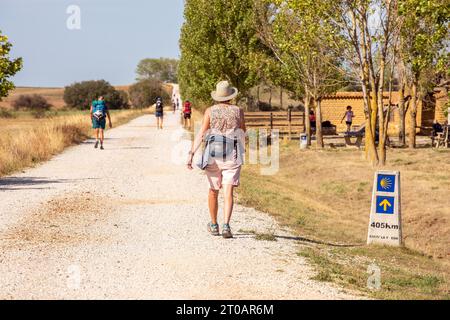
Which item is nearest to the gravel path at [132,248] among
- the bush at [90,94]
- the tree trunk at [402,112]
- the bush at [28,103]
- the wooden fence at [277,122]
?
the tree trunk at [402,112]

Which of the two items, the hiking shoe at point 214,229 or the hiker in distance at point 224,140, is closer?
the hiker in distance at point 224,140

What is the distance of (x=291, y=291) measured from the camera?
24.4ft

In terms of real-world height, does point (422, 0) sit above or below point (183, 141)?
above

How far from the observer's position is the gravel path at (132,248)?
24.3ft

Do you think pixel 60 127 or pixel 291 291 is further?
pixel 60 127

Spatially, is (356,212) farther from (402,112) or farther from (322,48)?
(402,112)

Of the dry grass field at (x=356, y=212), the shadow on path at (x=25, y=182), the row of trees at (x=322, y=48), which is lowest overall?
the dry grass field at (x=356, y=212)

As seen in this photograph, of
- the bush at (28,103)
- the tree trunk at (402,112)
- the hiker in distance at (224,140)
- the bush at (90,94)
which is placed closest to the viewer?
the hiker in distance at (224,140)

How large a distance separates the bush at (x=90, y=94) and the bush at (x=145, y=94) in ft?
7.48

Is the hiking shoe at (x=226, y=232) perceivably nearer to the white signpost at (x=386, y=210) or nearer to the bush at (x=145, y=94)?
the white signpost at (x=386, y=210)
